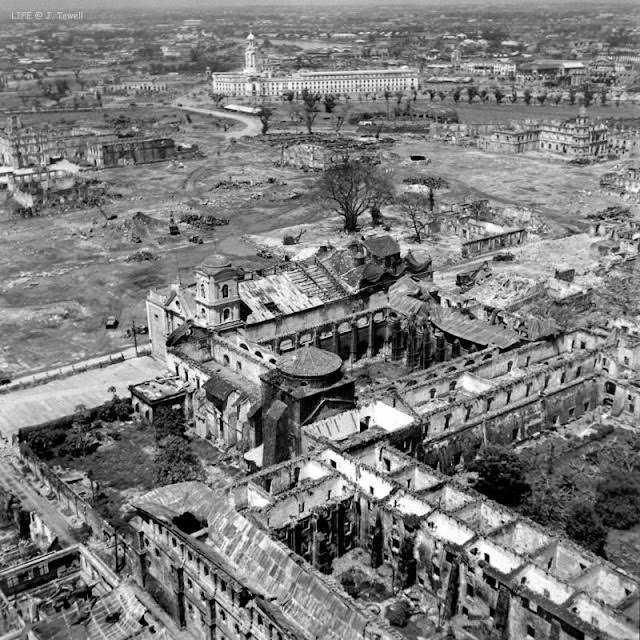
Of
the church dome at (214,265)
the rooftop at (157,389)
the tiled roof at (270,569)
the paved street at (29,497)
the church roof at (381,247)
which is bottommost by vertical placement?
the paved street at (29,497)

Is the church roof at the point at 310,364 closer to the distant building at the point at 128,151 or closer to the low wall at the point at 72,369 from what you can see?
the low wall at the point at 72,369

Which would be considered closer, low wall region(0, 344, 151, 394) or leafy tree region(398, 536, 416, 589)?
leafy tree region(398, 536, 416, 589)

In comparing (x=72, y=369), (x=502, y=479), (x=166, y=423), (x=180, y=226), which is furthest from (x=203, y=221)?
(x=502, y=479)

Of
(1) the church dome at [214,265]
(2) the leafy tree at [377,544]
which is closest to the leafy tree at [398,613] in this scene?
(2) the leafy tree at [377,544]

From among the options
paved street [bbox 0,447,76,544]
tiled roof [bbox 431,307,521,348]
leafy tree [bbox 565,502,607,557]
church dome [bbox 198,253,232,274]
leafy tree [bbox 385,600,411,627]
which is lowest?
paved street [bbox 0,447,76,544]

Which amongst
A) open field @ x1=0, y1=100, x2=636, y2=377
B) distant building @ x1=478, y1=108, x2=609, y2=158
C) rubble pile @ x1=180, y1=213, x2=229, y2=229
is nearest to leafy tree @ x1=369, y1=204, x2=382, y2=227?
open field @ x1=0, y1=100, x2=636, y2=377

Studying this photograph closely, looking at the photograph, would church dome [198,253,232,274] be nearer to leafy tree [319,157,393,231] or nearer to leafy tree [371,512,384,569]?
leafy tree [371,512,384,569]

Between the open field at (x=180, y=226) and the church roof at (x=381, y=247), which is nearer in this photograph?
the church roof at (x=381, y=247)

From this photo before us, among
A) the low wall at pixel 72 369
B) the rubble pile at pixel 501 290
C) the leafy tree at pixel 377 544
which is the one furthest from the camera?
the rubble pile at pixel 501 290
